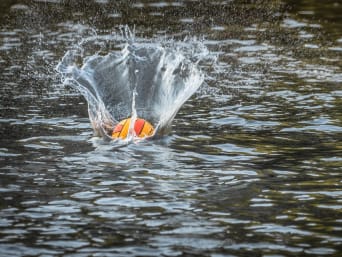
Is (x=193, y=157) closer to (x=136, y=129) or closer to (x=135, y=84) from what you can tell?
(x=136, y=129)

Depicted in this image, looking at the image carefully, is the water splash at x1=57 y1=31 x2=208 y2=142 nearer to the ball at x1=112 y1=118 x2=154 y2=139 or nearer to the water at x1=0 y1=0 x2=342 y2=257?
the ball at x1=112 y1=118 x2=154 y2=139

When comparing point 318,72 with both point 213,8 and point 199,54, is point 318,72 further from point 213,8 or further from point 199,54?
point 213,8

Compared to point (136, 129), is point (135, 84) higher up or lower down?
higher up

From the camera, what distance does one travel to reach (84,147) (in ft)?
45.1

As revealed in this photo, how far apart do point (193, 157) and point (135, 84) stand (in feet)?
17.8

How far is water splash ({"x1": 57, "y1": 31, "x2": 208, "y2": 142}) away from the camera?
15.6 metres

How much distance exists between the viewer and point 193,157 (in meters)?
13.1

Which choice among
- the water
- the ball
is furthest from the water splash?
the water

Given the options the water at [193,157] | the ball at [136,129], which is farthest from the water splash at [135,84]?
the water at [193,157]

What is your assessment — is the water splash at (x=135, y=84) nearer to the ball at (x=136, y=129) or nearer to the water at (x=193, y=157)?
the ball at (x=136, y=129)

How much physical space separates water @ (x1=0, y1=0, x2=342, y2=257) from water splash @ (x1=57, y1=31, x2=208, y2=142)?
347 mm

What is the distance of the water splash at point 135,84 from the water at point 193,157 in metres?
0.35

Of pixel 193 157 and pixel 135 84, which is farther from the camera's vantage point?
pixel 135 84

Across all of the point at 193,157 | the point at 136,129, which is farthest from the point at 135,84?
the point at 193,157
